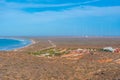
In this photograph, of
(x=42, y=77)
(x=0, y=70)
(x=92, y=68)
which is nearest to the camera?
(x=42, y=77)

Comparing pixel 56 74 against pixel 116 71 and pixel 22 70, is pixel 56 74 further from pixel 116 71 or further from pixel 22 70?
pixel 116 71

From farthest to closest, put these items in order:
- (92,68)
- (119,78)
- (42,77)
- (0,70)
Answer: (92,68) < (0,70) < (42,77) < (119,78)

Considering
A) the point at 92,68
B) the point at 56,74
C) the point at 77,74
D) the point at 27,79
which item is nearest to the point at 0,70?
the point at 27,79

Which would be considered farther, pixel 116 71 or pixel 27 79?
pixel 116 71

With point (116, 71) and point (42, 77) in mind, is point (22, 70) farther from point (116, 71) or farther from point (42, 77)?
point (116, 71)

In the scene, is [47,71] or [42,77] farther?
[47,71]

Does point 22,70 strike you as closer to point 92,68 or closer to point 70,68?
point 70,68

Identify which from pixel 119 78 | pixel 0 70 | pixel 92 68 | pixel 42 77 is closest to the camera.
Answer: pixel 119 78

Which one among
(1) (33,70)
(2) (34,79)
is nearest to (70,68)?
(1) (33,70)

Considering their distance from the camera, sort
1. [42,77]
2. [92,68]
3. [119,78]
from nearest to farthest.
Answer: [119,78]
[42,77]
[92,68]
